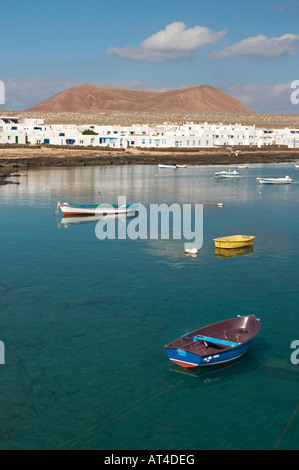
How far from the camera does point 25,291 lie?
23.7m

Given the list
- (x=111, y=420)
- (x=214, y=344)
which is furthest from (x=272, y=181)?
(x=111, y=420)

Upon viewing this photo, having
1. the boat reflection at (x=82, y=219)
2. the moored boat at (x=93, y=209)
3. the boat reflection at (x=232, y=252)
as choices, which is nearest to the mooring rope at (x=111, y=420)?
the boat reflection at (x=232, y=252)

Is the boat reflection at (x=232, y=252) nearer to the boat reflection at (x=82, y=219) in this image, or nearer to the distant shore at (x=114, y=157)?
the boat reflection at (x=82, y=219)

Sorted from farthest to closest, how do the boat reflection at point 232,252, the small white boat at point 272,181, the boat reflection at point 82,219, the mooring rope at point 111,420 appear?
the small white boat at point 272,181, the boat reflection at point 82,219, the boat reflection at point 232,252, the mooring rope at point 111,420

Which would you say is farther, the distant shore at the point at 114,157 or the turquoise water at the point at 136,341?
the distant shore at the point at 114,157

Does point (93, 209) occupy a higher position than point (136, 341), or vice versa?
point (93, 209)

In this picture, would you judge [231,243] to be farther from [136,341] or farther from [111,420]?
[111,420]

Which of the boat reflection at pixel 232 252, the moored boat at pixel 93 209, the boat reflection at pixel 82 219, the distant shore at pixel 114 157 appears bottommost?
the boat reflection at pixel 232 252

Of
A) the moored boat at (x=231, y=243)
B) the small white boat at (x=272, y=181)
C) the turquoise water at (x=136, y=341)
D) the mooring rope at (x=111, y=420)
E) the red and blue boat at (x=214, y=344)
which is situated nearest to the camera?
the mooring rope at (x=111, y=420)

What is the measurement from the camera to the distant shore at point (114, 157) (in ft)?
334

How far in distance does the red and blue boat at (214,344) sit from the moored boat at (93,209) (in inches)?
1125

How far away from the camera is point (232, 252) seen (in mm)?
31062

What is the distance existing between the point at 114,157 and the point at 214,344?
10245 centimetres
